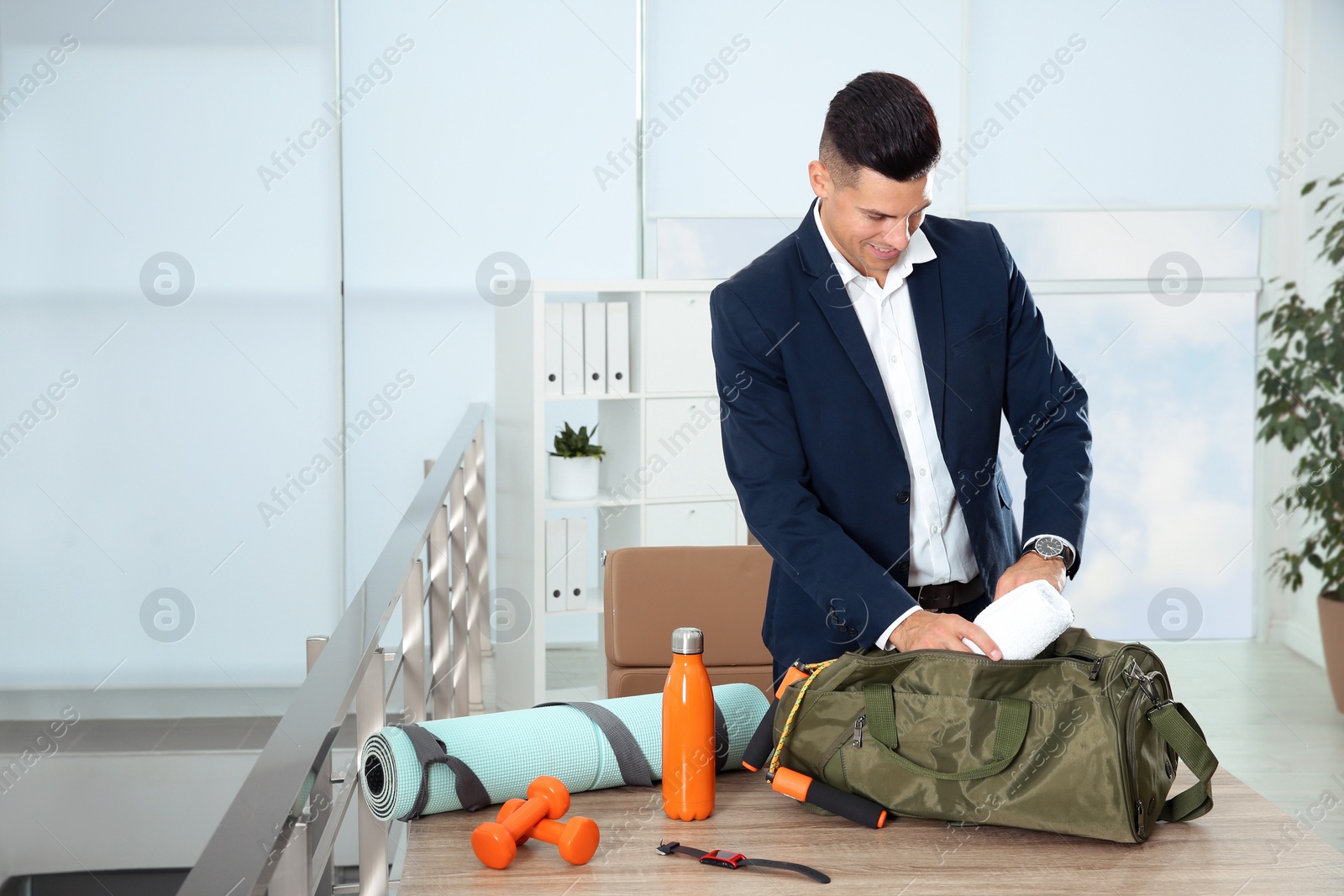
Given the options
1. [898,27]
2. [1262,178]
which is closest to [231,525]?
[898,27]

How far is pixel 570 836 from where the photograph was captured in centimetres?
110

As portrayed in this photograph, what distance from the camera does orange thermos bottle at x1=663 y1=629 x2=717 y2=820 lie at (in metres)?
1.21

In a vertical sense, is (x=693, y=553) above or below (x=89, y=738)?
above

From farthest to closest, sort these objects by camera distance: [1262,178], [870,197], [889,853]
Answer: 1. [1262,178]
2. [870,197]
3. [889,853]

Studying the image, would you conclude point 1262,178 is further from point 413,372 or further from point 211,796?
point 211,796

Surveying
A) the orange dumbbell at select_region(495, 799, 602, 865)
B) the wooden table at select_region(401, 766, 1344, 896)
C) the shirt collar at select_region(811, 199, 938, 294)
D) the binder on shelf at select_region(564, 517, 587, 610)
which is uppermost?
the shirt collar at select_region(811, 199, 938, 294)

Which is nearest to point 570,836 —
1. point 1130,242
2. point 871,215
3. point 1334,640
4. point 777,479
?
point 777,479

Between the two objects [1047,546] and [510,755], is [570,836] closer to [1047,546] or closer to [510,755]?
[510,755]

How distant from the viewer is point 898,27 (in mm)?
4918

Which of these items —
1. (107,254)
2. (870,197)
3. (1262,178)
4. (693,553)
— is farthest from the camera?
(1262,178)

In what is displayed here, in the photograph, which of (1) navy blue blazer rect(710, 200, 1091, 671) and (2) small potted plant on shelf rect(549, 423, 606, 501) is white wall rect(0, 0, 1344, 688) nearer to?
(2) small potted plant on shelf rect(549, 423, 606, 501)

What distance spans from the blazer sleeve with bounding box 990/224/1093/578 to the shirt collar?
0.32 ft

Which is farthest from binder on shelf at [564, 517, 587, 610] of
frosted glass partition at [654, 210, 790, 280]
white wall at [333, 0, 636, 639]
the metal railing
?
frosted glass partition at [654, 210, 790, 280]

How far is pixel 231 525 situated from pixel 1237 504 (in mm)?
4391
